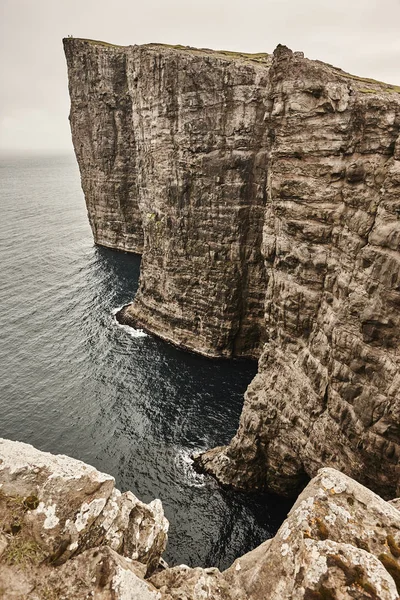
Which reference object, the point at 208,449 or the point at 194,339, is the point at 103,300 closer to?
the point at 194,339

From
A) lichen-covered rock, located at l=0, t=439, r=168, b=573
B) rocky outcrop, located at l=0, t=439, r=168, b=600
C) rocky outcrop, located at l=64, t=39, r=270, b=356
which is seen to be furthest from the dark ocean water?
rocky outcrop, located at l=0, t=439, r=168, b=600

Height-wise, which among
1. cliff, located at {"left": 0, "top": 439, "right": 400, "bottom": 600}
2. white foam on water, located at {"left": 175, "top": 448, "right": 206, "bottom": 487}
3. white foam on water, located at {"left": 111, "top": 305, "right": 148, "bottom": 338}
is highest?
cliff, located at {"left": 0, "top": 439, "right": 400, "bottom": 600}

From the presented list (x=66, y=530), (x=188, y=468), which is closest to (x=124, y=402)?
(x=188, y=468)

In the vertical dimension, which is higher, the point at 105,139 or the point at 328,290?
the point at 105,139

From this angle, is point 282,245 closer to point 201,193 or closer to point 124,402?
point 201,193

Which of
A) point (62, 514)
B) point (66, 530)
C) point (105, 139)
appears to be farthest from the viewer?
point (105, 139)

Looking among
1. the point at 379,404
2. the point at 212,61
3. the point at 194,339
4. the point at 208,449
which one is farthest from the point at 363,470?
the point at 212,61

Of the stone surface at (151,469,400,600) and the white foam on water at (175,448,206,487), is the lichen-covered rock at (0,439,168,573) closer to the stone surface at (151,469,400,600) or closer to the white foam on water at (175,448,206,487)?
the stone surface at (151,469,400,600)
